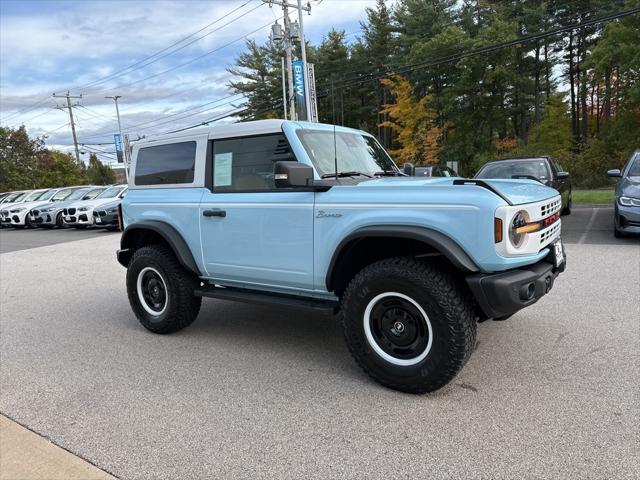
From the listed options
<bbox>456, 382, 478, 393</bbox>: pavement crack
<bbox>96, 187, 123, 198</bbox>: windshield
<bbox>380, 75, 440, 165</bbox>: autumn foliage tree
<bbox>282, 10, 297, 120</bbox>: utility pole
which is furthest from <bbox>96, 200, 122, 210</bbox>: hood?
<bbox>380, 75, 440, 165</bbox>: autumn foliage tree

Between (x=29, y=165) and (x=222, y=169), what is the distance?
46.1 metres

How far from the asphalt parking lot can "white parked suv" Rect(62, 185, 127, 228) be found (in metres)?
12.5

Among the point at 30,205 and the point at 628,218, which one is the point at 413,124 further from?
the point at 628,218

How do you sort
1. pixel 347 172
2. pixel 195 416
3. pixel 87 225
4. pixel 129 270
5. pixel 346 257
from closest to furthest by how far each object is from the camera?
pixel 195 416 → pixel 346 257 → pixel 347 172 → pixel 129 270 → pixel 87 225

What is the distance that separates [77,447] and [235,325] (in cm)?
234

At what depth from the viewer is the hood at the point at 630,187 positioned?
27.9ft

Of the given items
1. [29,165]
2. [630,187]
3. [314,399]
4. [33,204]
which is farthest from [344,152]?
[29,165]

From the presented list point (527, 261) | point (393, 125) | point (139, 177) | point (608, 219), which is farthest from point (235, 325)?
point (393, 125)

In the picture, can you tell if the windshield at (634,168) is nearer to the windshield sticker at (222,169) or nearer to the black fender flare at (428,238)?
the black fender flare at (428,238)

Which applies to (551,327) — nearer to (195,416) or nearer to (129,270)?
(195,416)

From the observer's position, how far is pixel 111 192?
18719mm

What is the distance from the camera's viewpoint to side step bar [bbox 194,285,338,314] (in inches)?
149

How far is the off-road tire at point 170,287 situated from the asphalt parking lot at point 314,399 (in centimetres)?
15

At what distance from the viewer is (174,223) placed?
183 inches
